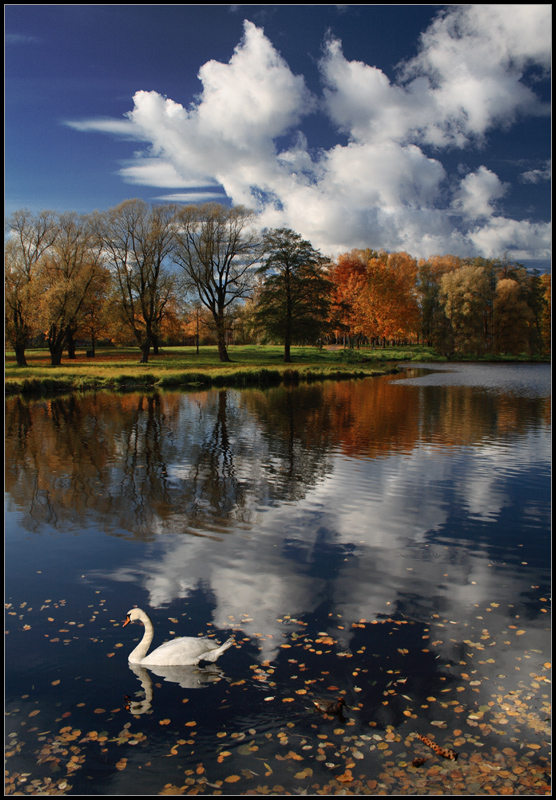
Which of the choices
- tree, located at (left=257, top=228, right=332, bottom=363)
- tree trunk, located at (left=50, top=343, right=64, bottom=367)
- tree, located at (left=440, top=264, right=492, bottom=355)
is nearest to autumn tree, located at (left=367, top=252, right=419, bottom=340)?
tree, located at (left=440, top=264, right=492, bottom=355)

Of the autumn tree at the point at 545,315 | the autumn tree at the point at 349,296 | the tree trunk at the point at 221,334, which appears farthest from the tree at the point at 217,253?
the autumn tree at the point at 545,315

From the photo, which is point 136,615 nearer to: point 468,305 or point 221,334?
point 221,334

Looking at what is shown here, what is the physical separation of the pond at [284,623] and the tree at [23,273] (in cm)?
3345

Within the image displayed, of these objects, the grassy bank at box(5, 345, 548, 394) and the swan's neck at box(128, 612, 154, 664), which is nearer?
the swan's neck at box(128, 612, 154, 664)

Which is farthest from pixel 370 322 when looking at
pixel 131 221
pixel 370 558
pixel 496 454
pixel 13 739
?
pixel 13 739

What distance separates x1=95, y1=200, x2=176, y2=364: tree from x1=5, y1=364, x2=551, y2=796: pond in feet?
128

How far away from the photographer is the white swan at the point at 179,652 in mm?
5285

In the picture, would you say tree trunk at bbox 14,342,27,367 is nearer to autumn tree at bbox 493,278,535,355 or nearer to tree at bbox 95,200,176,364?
tree at bbox 95,200,176,364

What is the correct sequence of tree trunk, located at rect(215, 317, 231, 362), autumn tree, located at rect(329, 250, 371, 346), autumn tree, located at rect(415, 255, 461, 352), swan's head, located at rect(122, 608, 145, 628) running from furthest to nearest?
autumn tree, located at rect(415, 255, 461, 352) < autumn tree, located at rect(329, 250, 371, 346) < tree trunk, located at rect(215, 317, 231, 362) < swan's head, located at rect(122, 608, 145, 628)

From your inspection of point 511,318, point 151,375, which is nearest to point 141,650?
point 151,375

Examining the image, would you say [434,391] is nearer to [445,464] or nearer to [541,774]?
[445,464]

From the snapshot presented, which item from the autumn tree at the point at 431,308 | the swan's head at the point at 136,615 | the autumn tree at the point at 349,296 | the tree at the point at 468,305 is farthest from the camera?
the autumn tree at the point at 431,308

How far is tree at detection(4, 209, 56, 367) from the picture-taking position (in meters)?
43.7

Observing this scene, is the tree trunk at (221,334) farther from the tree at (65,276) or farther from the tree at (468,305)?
the tree at (468,305)
